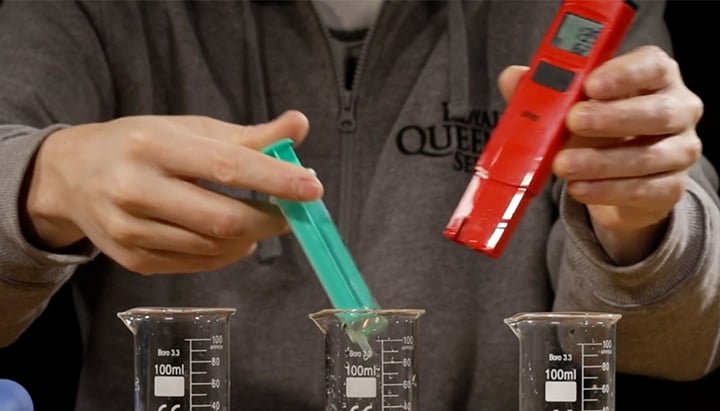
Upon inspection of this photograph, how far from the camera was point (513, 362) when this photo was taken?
1.40m

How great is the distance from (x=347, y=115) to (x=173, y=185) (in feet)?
1.67

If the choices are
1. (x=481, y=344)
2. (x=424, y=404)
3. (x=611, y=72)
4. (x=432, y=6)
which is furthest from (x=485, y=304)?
(x=611, y=72)

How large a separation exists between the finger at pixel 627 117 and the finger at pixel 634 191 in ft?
0.16

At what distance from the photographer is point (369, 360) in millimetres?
907

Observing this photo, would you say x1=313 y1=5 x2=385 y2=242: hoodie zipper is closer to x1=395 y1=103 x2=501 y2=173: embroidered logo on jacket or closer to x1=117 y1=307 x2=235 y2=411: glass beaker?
x1=395 y1=103 x2=501 y2=173: embroidered logo on jacket


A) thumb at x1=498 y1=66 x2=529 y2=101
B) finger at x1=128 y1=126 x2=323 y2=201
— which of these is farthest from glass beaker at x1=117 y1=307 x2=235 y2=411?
thumb at x1=498 y1=66 x2=529 y2=101

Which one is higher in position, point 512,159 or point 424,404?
point 512,159

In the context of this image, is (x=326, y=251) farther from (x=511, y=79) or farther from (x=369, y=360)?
(x=511, y=79)

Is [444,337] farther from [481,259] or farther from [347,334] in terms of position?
[347,334]

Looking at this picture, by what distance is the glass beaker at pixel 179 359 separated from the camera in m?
0.91

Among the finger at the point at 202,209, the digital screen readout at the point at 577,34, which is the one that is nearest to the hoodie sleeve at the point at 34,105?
the finger at the point at 202,209

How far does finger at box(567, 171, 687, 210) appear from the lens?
0.98 meters

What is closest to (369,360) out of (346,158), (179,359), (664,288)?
(179,359)

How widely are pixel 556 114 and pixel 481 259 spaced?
1.61 ft
